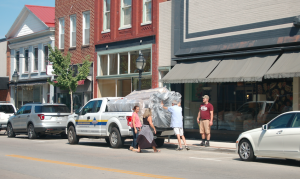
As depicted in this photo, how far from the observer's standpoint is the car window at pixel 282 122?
10591mm

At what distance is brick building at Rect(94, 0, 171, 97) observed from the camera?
21.6m

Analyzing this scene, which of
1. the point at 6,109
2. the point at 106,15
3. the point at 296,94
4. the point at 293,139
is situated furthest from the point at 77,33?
the point at 293,139

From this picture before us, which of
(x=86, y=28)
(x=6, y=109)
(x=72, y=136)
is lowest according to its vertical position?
(x=72, y=136)

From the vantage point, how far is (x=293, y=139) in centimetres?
1012

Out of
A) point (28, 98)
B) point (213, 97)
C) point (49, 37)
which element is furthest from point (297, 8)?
point (28, 98)

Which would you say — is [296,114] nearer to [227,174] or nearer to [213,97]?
[227,174]

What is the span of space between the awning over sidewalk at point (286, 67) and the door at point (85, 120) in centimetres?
718

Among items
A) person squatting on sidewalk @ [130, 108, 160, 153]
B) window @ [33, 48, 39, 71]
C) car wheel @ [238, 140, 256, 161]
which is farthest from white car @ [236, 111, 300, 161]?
window @ [33, 48, 39, 71]

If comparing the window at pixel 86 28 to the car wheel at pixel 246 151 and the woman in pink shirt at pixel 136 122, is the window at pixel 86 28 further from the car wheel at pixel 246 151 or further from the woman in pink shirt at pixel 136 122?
the car wheel at pixel 246 151

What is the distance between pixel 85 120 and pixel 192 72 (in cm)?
537

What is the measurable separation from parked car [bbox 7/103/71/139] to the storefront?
4.67 metres

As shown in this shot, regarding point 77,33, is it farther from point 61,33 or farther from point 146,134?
point 146,134

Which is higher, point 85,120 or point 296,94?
point 296,94

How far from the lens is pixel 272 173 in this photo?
9297 millimetres
